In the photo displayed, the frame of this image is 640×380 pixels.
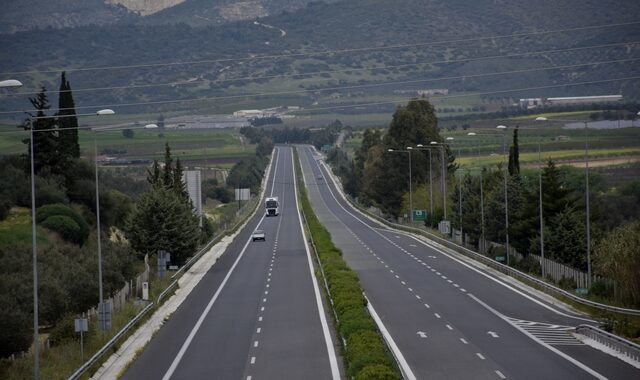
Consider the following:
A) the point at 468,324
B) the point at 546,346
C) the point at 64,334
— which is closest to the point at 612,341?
the point at 546,346

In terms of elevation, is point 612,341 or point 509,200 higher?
point 509,200

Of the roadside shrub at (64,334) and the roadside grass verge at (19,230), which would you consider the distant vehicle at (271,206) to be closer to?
the roadside grass verge at (19,230)

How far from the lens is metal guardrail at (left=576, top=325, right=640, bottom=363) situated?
3650 cm

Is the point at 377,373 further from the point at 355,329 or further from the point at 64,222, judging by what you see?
the point at 64,222

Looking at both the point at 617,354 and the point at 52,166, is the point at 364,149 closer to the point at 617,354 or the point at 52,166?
the point at 52,166

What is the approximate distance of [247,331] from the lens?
4509 cm

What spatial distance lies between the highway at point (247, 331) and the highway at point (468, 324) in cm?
281

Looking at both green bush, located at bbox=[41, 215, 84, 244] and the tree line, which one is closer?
the tree line

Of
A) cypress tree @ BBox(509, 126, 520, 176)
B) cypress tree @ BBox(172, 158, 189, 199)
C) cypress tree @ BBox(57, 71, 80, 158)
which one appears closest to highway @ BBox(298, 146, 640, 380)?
cypress tree @ BBox(509, 126, 520, 176)

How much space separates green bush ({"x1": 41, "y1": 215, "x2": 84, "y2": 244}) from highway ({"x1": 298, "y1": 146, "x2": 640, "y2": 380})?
1719cm

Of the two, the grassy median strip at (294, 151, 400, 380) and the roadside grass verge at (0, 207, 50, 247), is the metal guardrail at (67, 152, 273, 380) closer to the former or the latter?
the grassy median strip at (294, 151, 400, 380)

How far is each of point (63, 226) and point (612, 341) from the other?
4350 cm

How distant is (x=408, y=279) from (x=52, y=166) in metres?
36.0

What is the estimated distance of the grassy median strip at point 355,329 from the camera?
3057 cm
